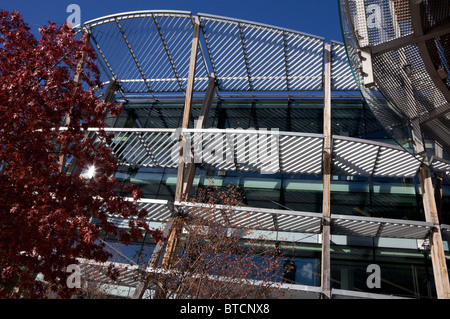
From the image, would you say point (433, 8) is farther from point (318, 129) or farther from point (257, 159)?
point (318, 129)

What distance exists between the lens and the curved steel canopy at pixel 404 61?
4.73m

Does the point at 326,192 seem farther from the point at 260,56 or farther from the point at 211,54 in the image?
the point at 211,54

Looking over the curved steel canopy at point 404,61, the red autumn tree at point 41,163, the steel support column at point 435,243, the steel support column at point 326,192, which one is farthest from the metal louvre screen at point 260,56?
the curved steel canopy at point 404,61

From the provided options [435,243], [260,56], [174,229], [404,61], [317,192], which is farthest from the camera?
[260,56]

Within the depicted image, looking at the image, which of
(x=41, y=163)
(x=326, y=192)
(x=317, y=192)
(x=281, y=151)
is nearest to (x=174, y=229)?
(x=281, y=151)

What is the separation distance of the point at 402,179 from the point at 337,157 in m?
4.66

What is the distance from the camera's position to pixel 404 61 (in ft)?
17.0

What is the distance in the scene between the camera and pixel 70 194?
8.62 meters

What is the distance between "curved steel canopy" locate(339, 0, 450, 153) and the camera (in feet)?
15.5

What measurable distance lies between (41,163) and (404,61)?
7.45m

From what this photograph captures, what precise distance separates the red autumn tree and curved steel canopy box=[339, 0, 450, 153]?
628 cm

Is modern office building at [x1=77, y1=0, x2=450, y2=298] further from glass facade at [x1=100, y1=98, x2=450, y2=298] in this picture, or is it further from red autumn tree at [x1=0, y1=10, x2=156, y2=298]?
red autumn tree at [x1=0, y1=10, x2=156, y2=298]

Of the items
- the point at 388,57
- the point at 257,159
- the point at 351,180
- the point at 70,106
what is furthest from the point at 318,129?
the point at 388,57

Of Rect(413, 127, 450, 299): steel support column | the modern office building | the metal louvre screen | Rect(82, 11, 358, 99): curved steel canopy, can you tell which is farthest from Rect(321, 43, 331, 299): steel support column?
Rect(413, 127, 450, 299): steel support column
